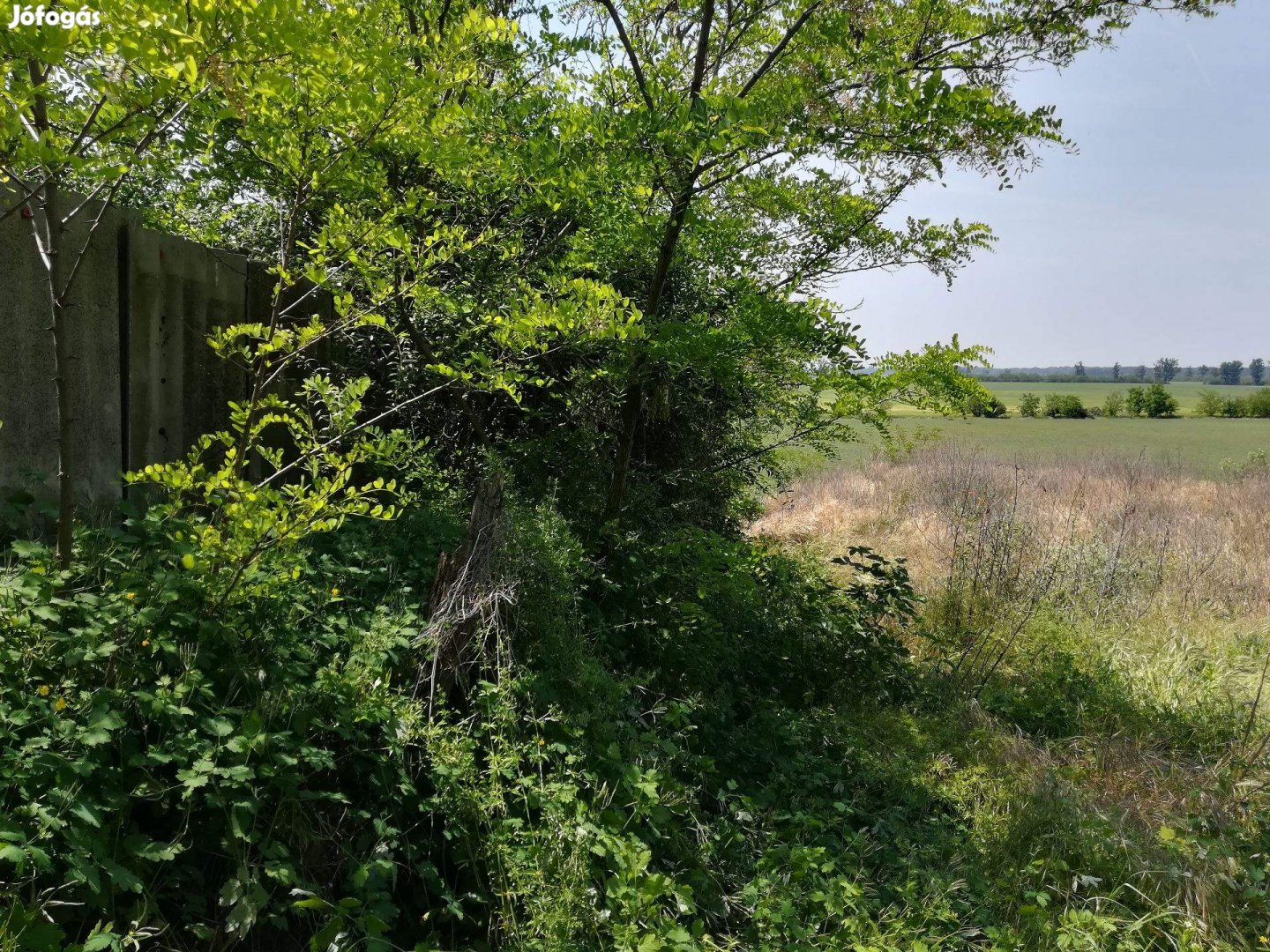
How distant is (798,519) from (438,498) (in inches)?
236

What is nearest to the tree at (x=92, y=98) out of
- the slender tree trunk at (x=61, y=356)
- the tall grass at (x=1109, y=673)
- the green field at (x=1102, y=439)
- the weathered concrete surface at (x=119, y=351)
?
the slender tree trunk at (x=61, y=356)

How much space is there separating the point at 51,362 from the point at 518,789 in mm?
2383

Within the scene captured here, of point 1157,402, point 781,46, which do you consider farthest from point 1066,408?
point 781,46

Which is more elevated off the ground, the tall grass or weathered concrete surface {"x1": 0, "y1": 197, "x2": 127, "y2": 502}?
weathered concrete surface {"x1": 0, "y1": 197, "x2": 127, "y2": 502}

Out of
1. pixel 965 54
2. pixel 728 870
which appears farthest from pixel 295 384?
pixel 965 54

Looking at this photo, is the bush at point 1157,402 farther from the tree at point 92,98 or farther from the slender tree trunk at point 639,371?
the tree at point 92,98

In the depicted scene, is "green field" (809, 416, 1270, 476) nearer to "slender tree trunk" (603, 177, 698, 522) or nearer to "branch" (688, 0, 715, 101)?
"slender tree trunk" (603, 177, 698, 522)

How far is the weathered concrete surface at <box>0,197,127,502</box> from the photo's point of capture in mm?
2842

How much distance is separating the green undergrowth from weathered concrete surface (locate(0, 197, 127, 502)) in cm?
48

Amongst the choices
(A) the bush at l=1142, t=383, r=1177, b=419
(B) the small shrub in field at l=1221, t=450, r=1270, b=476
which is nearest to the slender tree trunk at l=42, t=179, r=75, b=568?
(B) the small shrub in field at l=1221, t=450, r=1270, b=476

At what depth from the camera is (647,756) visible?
288 cm

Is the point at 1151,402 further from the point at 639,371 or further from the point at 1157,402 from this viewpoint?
the point at 639,371

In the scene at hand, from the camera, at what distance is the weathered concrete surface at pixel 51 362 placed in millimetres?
2842

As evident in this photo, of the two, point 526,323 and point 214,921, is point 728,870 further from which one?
point 526,323
